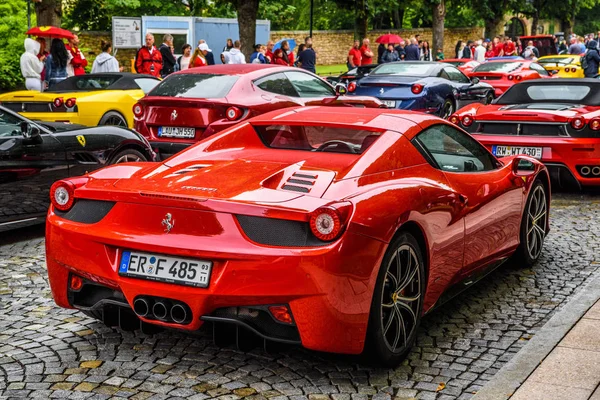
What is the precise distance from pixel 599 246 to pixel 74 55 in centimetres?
1303

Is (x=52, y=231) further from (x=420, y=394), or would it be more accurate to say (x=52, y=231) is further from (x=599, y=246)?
(x=599, y=246)

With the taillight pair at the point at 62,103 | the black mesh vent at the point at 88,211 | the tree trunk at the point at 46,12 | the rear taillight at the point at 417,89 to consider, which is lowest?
the rear taillight at the point at 417,89

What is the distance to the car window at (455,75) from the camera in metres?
18.4

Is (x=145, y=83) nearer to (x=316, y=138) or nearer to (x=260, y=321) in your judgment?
(x=316, y=138)

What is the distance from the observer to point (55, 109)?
494 inches

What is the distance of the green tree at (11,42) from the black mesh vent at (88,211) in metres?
24.4

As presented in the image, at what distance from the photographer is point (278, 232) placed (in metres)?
4.07

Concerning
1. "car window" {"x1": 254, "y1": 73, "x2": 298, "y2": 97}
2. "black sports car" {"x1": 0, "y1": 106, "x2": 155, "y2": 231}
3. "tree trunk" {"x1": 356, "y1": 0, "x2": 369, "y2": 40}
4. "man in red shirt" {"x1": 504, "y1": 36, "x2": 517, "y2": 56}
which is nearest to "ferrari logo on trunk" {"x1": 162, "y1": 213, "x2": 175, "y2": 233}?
"black sports car" {"x1": 0, "y1": 106, "x2": 155, "y2": 231}

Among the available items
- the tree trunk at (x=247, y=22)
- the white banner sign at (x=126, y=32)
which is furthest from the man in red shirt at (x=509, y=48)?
the white banner sign at (x=126, y=32)

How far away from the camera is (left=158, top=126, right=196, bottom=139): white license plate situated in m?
11.2

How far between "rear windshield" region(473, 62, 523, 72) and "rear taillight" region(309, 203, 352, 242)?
19707 mm

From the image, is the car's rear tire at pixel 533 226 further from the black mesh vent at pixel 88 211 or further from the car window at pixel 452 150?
the black mesh vent at pixel 88 211

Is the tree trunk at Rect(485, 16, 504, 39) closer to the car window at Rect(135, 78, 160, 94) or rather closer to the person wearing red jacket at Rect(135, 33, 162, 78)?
the person wearing red jacket at Rect(135, 33, 162, 78)

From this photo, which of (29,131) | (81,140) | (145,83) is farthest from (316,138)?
(145,83)
